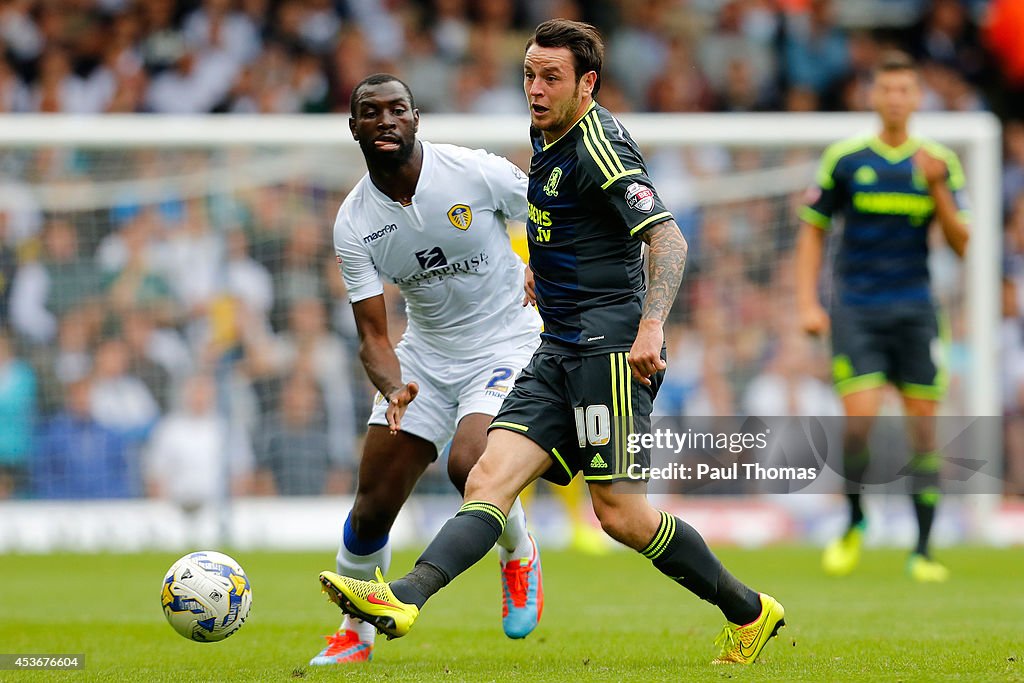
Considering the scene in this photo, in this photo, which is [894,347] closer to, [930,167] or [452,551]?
[930,167]

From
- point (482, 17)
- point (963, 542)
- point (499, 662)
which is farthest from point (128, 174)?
point (499, 662)

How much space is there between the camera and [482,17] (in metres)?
19.4

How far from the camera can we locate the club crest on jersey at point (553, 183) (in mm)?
6074

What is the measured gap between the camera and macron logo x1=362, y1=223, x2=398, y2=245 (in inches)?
275

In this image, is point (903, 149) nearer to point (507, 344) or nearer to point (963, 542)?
point (507, 344)

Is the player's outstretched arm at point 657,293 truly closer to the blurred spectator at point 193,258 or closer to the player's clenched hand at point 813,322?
the player's clenched hand at point 813,322

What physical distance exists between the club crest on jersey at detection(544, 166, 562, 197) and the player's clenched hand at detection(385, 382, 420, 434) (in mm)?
1041

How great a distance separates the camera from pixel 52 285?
48.9 ft

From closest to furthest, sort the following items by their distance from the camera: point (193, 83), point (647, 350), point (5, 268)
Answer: point (647, 350) → point (5, 268) → point (193, 83)

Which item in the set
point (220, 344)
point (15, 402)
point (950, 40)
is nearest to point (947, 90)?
point (950, 40)

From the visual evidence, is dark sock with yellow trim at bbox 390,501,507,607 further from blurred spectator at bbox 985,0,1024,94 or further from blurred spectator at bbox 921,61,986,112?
blurred spectator at bbox 985,0,1024,94

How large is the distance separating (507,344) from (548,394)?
1246 millimetres

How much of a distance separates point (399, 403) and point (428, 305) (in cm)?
91

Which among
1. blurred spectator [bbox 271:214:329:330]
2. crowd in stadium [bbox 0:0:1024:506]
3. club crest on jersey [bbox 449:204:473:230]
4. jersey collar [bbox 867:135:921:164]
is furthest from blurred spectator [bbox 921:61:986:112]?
club crest on jersey [bbox 449:204:473:230]
